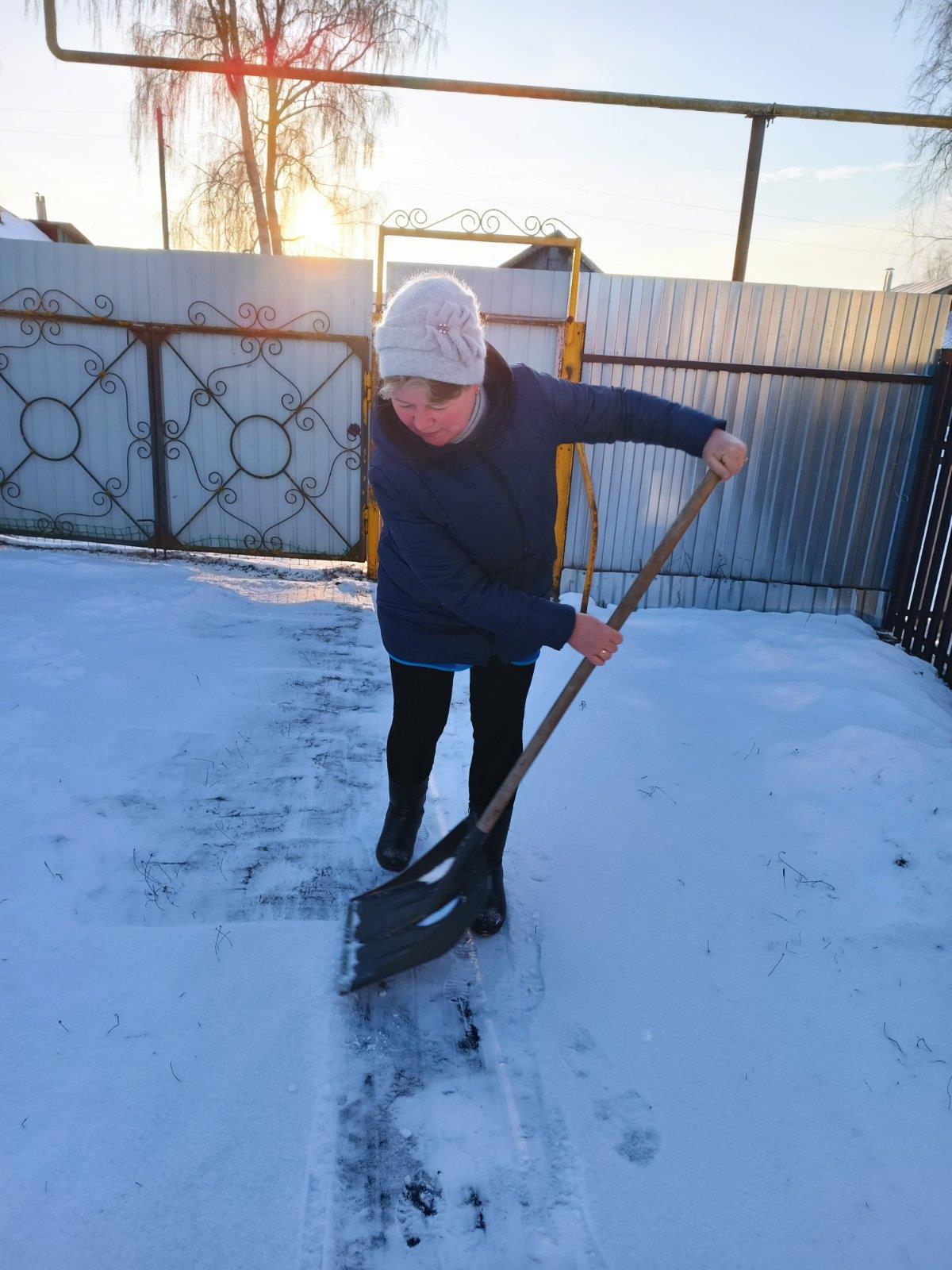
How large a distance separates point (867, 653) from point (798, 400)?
5.64 ft

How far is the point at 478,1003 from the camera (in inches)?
76.1

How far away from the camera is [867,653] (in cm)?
464

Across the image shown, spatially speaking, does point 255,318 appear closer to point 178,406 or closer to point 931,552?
point 178,406

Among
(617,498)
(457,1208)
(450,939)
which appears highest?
(617,498)

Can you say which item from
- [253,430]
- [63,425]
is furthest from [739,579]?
[63,425]

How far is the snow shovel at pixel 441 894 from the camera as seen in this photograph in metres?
1.91

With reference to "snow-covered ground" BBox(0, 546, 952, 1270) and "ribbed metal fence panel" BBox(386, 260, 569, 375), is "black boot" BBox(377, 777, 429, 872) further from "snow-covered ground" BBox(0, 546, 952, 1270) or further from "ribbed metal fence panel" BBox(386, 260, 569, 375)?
"ribbed metal fence panel" BBox(386, 260, 569, 375)

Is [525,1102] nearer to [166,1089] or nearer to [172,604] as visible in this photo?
[166,1089]

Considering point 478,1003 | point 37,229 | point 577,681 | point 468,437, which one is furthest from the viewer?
point 37,229

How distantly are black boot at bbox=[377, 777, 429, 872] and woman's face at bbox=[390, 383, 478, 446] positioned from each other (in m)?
1.07

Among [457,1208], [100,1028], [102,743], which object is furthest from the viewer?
[102,743]

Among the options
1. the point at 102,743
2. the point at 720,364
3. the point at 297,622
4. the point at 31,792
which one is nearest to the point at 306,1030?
the point at 31,792

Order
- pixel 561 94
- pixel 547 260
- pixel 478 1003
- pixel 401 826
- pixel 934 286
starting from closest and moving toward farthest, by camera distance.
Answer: pixel 478 1003
pixel 401 826
pixel 561 94
pixel 934 286
pixel 547 260

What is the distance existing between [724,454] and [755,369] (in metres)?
3.63
